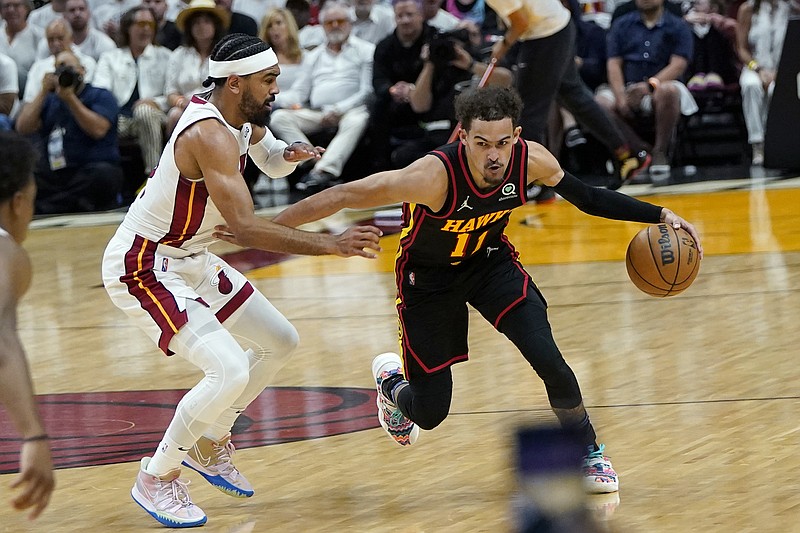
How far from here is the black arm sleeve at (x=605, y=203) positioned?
4.99 meters

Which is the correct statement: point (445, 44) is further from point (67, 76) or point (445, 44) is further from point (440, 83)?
point (67, 76)

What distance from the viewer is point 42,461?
283 cm

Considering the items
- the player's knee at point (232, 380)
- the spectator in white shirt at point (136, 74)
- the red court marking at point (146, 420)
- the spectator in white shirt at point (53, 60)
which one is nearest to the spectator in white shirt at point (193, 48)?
the spectator in white shirt at point (136, 74)

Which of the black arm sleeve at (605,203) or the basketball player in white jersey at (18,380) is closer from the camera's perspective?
the basketball player in white jersey at (18,380)

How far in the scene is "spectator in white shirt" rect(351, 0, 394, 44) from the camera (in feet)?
45.3

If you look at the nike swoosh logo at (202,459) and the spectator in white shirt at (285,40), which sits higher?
the nike swoosh logo at (202,459)

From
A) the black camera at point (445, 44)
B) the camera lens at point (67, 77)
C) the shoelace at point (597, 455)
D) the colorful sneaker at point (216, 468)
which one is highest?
the shoelace at point (597, 455)

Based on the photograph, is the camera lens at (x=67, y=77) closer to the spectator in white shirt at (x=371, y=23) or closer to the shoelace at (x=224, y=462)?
the spectator in white shirt at (x=371, y=23)

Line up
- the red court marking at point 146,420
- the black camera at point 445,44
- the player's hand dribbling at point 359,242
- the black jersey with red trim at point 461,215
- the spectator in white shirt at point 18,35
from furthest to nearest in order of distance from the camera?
the spectator in white shirt at point 18,35
the black camera at point 445,44
the red court marking at point 146,420
the black jersey with red trim at point 461,215
the player's hand dribbling at point 359,242

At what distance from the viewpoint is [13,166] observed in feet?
9.81

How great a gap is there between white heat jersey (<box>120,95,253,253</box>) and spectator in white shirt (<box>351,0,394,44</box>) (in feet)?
30.0

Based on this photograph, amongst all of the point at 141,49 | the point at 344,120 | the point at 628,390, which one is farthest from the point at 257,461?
the point at 141,49

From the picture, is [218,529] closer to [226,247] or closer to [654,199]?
[226,247]

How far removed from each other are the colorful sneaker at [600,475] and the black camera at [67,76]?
930 cm
